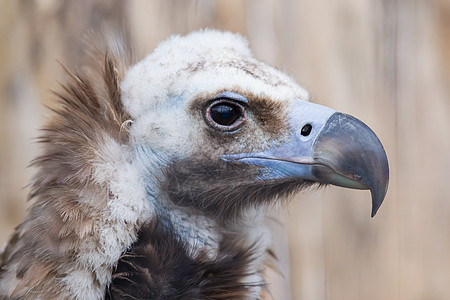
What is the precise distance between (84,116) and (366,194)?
124 cm

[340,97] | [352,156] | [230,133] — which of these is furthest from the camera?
[340,97]

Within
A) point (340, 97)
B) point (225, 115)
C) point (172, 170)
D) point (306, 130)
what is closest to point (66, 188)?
point (172, 170)

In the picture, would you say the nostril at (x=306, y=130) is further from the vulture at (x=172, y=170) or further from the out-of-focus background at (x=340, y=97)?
the out-of-focus background at (x=340, y=97)

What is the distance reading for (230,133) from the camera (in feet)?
4.00

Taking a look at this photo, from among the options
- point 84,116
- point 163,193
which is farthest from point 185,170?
point 84,116

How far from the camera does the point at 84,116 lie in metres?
1.22

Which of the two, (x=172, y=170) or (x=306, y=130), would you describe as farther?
(x=172, y=170)

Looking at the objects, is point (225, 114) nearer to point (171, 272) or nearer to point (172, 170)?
point (172, 170)

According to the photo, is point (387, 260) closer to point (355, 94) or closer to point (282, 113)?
point (355, 94)

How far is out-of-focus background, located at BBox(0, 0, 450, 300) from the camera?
199cm

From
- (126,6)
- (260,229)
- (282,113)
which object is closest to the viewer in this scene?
(282,113)

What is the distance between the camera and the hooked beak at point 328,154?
3.60 feet

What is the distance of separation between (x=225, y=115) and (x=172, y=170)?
20 cm

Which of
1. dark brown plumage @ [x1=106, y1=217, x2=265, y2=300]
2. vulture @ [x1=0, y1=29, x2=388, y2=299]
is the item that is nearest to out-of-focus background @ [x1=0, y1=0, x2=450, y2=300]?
vulture @ [x1=0, y1=29, x2=388, y2=299]
